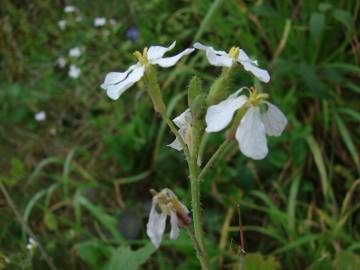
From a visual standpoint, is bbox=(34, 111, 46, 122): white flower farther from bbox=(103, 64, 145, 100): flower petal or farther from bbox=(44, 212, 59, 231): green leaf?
bbox=(103, 64, 145, 100): flower petal

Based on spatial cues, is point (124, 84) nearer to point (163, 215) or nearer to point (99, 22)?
point (163, 215)

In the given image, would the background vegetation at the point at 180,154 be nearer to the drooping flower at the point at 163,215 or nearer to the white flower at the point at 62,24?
the white flower at the point at 62,24

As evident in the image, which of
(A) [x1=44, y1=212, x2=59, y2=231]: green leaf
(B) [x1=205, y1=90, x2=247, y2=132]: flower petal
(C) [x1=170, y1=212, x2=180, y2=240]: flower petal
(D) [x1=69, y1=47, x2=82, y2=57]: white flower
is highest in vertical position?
(B) [x1=205, y1=90, x2=247, y2=132]: flower petal

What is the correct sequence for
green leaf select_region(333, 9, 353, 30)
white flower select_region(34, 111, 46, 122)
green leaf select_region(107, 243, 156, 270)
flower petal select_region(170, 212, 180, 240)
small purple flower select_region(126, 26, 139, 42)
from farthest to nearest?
small purple flower select_region(126, 26, 139, 42)
white flower select_region(34, 111, 46, 122)
green leaf select_region(333, 9, 353, 30)
green leaf select_region(107, 243, 156, 270)
flower petal select_region(170, 212, 180, 240)

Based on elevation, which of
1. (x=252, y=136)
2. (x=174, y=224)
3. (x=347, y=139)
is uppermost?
(x=252, y=136)

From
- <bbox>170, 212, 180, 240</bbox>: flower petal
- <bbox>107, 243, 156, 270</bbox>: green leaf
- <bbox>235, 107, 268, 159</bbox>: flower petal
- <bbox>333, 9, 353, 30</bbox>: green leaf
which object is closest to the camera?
<bbox>235, 107, 268, 159</bbox>: flower petal

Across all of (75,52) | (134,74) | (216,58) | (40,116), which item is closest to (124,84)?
(134,74)

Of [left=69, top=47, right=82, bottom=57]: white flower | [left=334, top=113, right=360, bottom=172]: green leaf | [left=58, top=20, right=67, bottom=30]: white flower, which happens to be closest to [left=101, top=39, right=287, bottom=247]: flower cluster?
[left=334, top=113, right=360, bottom=172]: green leaf
